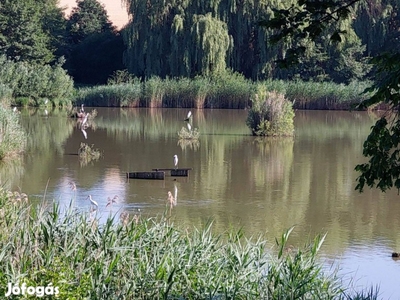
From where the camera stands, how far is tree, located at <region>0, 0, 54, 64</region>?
47625mm

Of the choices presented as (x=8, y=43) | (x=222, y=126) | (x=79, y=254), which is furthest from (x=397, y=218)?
(x=8, y=43)

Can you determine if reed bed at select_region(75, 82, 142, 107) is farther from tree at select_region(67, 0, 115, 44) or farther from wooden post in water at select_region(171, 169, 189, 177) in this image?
wooden post in water at select_region(171, 169, 189, 177)

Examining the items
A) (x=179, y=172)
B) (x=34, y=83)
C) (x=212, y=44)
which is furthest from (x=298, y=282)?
(x=34, y=83)

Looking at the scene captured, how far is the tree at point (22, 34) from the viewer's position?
4762 cm

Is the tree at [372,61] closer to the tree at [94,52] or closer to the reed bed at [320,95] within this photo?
the reed bed at [320,95]

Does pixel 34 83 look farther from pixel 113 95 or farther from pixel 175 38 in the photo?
pixel 175 38

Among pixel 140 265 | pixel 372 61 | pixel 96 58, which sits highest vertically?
pixel 96 58

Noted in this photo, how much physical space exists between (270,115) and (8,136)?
9.07 m

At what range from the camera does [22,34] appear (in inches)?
1896

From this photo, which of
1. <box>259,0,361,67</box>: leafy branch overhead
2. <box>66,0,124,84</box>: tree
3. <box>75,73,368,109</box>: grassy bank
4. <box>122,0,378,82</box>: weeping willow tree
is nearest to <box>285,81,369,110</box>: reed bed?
<box>75,73,368,109</box>: grassy bank

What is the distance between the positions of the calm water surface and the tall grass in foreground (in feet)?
6.33

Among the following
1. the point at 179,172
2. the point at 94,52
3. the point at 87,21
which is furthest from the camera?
the point at 87,21

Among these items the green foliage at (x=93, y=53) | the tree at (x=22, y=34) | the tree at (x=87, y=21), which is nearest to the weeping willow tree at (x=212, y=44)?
the tree at (x=22, y=34)

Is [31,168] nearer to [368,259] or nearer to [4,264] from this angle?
[368,259]
